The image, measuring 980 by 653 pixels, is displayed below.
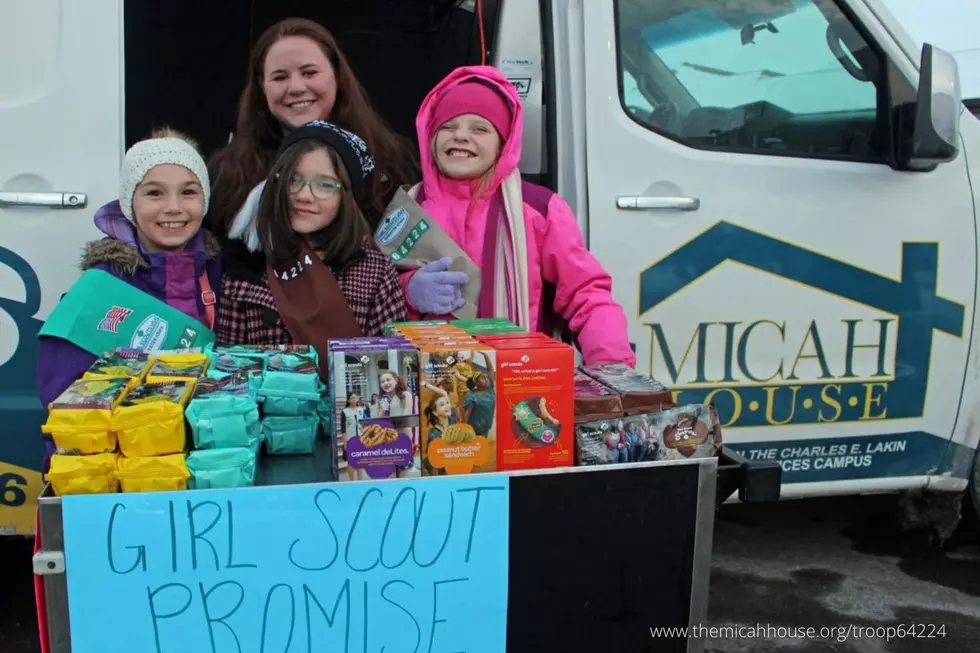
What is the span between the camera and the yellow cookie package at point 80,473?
4.39ft

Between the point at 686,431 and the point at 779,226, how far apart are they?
1.25 meters

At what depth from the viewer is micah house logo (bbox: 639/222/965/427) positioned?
2.60m

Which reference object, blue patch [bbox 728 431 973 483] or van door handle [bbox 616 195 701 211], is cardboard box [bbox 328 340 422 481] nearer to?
van door handle [bbox 616 195 701 211]

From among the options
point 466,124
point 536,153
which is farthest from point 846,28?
point 466,124

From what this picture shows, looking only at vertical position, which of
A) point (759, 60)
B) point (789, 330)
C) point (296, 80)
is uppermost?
point (759, 60)

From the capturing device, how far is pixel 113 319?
1907 mm

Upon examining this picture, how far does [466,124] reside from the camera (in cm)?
222

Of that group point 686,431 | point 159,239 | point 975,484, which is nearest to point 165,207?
point 159,239

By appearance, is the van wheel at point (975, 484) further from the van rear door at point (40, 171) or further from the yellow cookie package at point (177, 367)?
the van rear door at point (40, 171)

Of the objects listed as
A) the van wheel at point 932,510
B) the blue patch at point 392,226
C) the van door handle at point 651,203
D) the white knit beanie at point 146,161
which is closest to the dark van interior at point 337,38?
the van door handle at point 651,203

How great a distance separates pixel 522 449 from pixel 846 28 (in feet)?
6.31

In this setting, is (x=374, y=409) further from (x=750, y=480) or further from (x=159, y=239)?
(x=159, y=239)

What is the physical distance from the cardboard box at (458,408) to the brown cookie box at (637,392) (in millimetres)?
275

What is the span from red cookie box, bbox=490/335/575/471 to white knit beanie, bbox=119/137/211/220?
1004 millimetres
